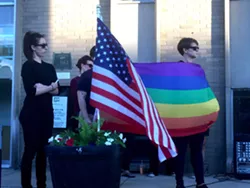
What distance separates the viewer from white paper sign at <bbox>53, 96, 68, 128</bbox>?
7715mm

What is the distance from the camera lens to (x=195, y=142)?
5344mm

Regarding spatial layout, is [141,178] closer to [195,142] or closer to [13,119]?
[195,142]

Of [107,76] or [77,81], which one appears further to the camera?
[77,81]

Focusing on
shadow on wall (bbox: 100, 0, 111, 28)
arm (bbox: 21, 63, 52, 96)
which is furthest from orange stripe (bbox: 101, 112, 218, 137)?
shadow on wall (bbox: 100, 0, 111, 28)

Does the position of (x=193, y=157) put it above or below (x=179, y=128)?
below

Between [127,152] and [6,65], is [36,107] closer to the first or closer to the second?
[127,152]

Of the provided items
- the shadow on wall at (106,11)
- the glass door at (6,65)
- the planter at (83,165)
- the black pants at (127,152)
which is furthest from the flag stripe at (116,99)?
the glass door at (6,65)

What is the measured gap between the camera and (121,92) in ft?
15.0

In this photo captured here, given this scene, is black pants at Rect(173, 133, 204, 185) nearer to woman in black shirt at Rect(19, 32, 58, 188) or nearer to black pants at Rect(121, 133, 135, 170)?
black pants at Rect(121, 133, 135, 170)

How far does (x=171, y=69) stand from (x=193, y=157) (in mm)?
1147

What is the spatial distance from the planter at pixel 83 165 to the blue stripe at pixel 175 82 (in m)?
1.50

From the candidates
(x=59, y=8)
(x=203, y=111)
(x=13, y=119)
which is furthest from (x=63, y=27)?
(x=203, y=111)

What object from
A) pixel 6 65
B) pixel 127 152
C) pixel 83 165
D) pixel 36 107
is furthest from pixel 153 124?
pixel 6 65

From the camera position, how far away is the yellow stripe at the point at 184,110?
17.2 ft
